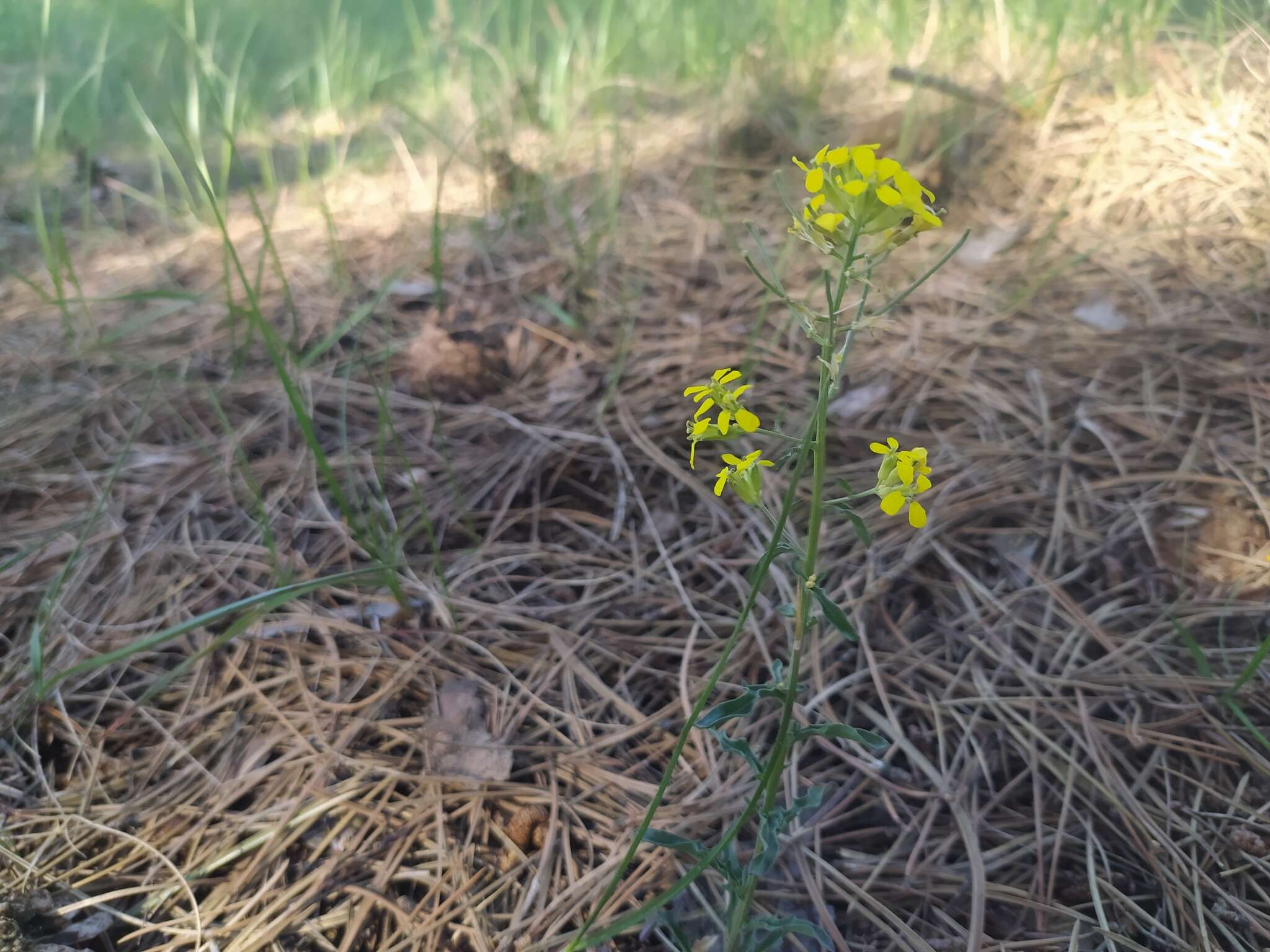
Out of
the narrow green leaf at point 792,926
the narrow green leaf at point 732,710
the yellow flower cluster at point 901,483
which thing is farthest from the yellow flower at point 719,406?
the narrow green leaf at point 792,926

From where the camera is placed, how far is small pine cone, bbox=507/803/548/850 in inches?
42.4

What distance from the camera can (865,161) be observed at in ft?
2.38

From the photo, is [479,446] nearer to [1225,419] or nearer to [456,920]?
[456,920]

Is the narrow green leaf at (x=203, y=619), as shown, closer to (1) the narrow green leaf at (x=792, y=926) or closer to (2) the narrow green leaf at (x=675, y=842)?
(2) the narrow green leaf at (x=675, y=842)

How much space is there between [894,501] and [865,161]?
341mm

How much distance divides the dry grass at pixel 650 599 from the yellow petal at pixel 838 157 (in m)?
0.80

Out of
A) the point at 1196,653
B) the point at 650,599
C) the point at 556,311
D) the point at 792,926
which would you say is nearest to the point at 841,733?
the point at 792,926

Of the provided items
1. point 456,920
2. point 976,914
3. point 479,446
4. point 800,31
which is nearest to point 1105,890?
point 976,914

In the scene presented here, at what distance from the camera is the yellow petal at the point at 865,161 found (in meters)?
0.73

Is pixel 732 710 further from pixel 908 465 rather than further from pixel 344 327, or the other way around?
pixel 344 327

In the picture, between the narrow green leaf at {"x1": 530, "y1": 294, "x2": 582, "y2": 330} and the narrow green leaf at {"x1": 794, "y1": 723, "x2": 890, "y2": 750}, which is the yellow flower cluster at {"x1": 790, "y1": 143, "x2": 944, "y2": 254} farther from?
the narrow green leaf at {"x1": 530, "y1": 294, "x2": 582, "y2": 330}

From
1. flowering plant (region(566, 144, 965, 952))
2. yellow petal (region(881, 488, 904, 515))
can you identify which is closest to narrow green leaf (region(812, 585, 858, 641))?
flowering plant (region(566, 144, 965, 952))

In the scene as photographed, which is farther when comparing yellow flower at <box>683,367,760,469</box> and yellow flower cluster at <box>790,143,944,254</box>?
yellow flower at <box>683,367,760,469</box>

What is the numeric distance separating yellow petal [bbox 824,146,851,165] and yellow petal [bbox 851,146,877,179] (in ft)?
0.04
